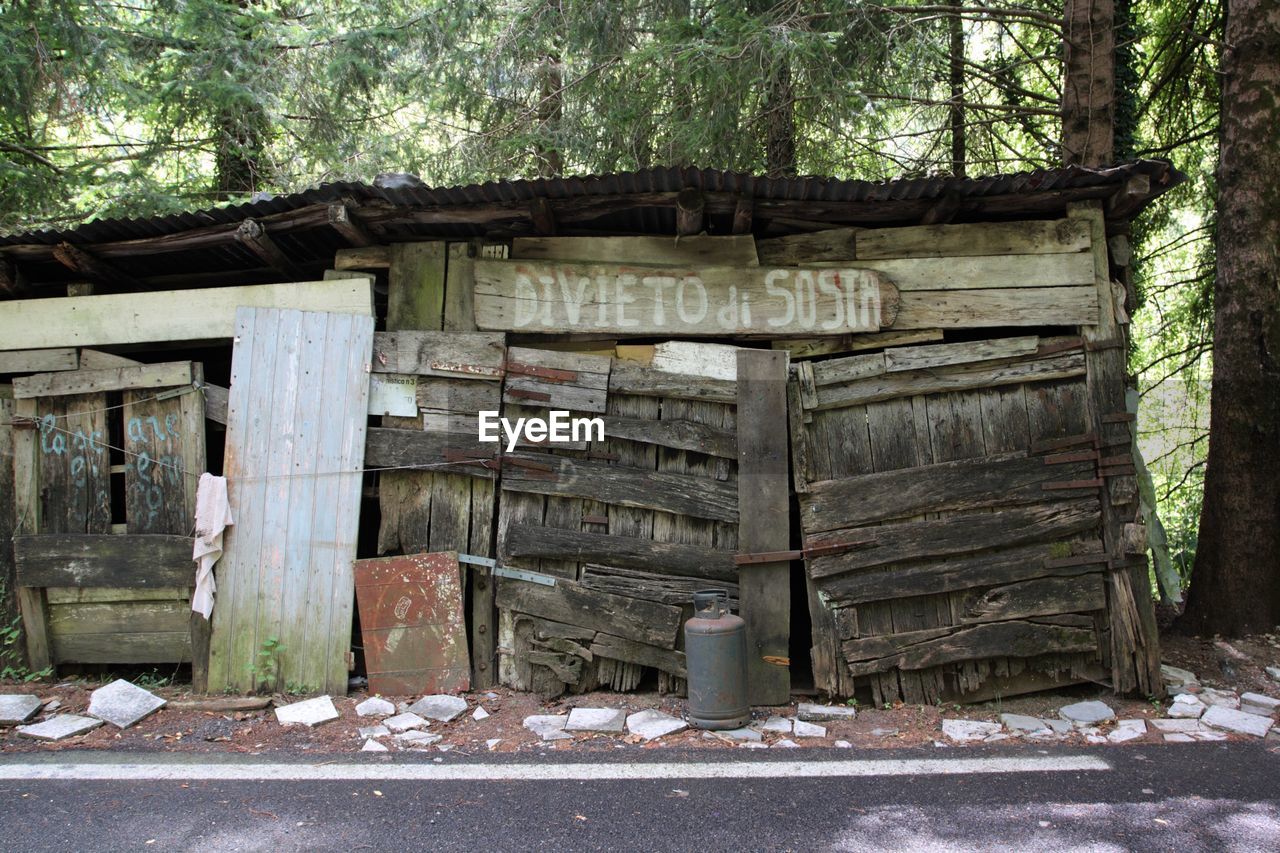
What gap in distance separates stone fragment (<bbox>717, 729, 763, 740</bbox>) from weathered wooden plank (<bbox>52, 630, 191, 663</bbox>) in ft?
13.3

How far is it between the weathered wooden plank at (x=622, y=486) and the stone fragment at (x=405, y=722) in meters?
1.65

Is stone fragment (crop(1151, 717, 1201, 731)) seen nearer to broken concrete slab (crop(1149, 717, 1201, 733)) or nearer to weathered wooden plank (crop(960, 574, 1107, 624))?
broken concrete slab (crop(1149, 717, 1201, 733))

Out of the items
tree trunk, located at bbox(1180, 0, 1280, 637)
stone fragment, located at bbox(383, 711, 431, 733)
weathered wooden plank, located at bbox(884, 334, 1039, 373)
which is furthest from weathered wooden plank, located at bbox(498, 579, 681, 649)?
tree trunk, located at bbox(1180, 0, 1280, 637)

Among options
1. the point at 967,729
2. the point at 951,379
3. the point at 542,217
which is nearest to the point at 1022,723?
the point at 967,729

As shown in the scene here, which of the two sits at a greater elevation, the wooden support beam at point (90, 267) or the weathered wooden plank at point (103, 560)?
the wooden support beam at point (90, 267)

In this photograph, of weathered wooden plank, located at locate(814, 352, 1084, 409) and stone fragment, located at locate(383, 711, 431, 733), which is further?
weathered wooden plank, located at locate(814, 352, 1084, 409)

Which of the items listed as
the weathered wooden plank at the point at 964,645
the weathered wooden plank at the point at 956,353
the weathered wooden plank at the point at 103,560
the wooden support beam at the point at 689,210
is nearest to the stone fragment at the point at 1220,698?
the weathered wooden plank at the point at 964,645

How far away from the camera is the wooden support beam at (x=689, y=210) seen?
5.55 m

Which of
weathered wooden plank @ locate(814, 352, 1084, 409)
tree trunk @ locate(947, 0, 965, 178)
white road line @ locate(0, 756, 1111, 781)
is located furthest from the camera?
tree trunk @ locate(947, 0, 965, 178)

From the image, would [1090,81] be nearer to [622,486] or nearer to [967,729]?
[622,486]

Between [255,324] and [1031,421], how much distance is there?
5.72 meters

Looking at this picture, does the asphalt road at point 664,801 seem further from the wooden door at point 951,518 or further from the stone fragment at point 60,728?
the wooden door at point 951,518

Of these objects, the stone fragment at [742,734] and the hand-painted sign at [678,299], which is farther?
the hand-painted sign at [678,299]

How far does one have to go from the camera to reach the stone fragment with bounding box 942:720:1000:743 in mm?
5098
